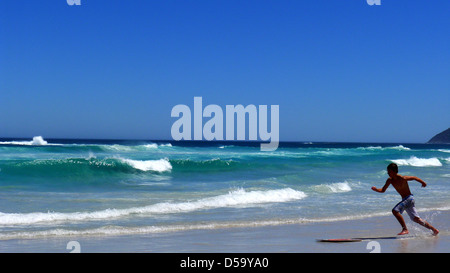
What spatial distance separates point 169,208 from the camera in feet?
37.2

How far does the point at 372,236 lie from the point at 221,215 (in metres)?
3.57

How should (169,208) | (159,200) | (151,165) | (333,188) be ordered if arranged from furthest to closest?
(151,165)
(333,188)
(159,200)
(169,208)

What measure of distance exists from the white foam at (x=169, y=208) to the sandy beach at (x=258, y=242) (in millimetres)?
1961

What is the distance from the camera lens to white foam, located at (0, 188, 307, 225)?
9.71 meters

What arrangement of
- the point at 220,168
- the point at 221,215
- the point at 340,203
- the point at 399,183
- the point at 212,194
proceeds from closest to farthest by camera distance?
the point at 399,183
the point at 221,215
the point at 340,203
the point at 212,194
the point at 220,168

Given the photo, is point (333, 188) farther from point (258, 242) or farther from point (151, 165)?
point (151, 165)

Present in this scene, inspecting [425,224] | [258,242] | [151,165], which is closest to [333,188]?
[425,224]

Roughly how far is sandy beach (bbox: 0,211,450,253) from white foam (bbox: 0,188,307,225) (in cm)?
196

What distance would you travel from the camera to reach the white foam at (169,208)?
382 inches

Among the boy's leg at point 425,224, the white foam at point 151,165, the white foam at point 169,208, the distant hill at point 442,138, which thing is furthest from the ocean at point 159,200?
the distant hill at point 442,138

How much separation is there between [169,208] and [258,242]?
14.0ft
